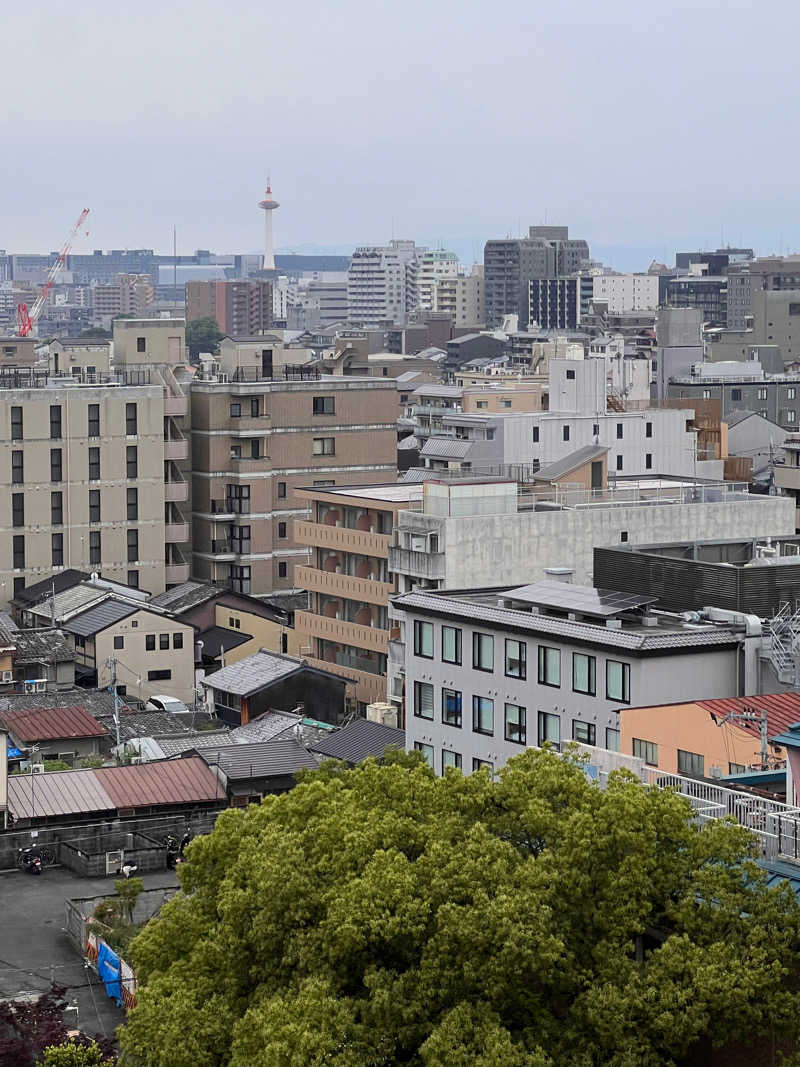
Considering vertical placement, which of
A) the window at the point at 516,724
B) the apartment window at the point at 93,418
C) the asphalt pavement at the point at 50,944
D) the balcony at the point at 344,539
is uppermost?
the apartment window at the point at 93,418

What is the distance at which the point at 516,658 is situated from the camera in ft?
146

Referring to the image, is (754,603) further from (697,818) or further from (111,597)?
(111,597)

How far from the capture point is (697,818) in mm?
26188

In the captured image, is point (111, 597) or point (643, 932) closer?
point (643, 932)

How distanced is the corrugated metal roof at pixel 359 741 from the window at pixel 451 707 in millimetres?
5234

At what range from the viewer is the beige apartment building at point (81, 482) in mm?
85500

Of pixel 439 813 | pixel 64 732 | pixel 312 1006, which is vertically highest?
pixel 439 813

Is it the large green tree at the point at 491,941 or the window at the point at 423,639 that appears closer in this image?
the large green tree at the point at 491,941

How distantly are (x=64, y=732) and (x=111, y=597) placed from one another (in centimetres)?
1897

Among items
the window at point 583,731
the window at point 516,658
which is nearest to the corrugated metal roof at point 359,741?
the window at point 516,658

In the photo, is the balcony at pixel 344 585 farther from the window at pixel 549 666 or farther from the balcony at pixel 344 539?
the window at pixel 549 666

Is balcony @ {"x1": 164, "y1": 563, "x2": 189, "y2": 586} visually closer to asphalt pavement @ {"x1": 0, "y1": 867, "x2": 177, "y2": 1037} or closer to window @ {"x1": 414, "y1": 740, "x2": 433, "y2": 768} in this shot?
window @ {"x1": 414, "y1": 740, "x2": 433, "y2": 768}

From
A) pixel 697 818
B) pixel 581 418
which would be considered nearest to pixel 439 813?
pixel 697 818

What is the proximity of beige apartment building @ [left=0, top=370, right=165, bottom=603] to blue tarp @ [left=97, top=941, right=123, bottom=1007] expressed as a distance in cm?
4895
